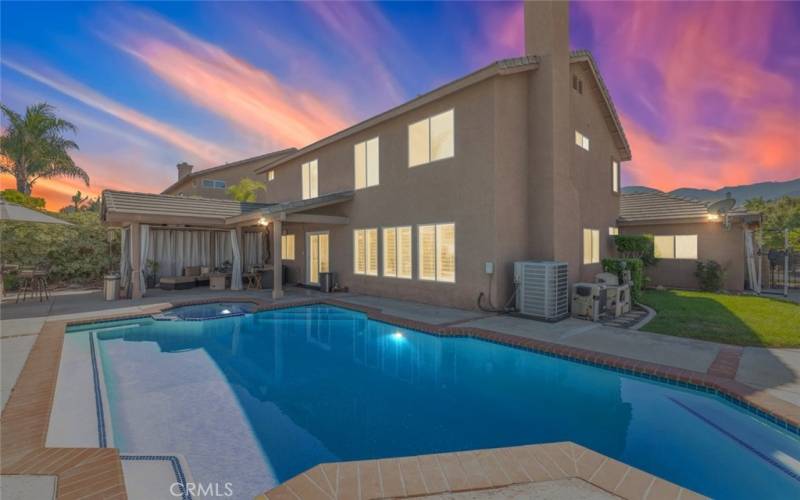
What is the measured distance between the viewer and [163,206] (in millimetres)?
14781

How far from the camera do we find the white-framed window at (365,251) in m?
14.4

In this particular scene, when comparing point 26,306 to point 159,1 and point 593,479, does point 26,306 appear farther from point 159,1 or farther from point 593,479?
point 593,479

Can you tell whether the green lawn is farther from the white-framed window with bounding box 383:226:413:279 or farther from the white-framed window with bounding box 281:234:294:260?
the white-framed window with bounding box 281:234:294:260

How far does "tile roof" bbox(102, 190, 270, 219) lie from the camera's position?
13578mm

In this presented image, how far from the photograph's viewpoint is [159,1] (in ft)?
36.0

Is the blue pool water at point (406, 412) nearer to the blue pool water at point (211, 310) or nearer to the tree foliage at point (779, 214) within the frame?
the blue pool water at point (211, 310)

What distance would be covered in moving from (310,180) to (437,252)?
9.57 metres

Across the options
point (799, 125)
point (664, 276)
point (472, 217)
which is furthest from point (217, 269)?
point (799, 125)

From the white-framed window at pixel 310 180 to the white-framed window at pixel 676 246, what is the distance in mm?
16861

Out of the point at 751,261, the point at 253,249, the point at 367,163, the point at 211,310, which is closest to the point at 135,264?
the point at 211,310

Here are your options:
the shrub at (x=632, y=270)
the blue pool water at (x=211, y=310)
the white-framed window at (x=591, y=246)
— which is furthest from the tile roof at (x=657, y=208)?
the blue pool water at (x=211, y=310)

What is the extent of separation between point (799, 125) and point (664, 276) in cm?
828

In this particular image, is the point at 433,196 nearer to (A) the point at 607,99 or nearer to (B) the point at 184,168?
(A) the point at 607,99

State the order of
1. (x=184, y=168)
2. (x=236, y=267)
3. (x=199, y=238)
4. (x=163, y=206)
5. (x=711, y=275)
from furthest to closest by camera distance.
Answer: (x=184, y=168) → (x=199, y=238) → (x=236, y=267) → (x=711, y=275) → (x=163, y=206)
